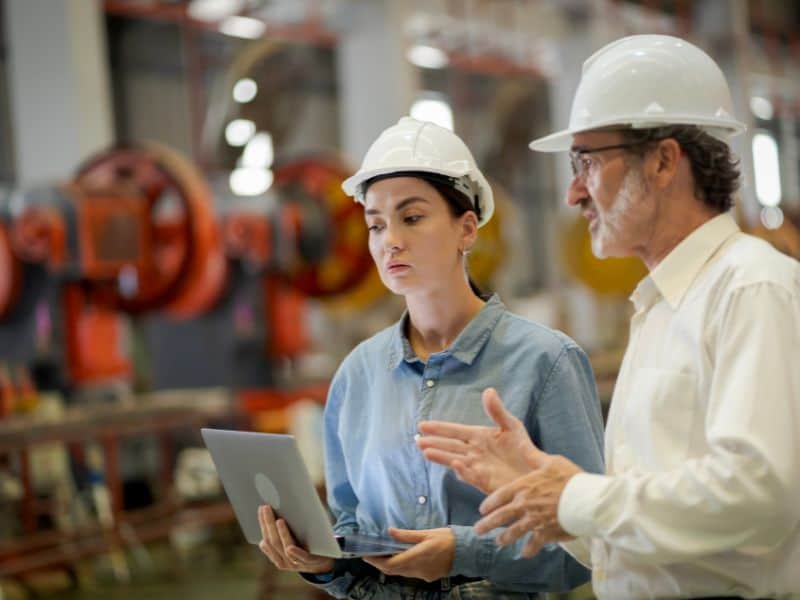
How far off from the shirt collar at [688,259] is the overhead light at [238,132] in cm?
667

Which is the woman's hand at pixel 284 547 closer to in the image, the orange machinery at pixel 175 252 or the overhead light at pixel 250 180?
the orange machinery at pixel 175 252

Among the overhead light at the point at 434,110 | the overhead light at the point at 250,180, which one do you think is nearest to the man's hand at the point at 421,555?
the overhead light at the point at 250,180

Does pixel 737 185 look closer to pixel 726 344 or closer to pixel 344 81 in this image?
pixel 726 344

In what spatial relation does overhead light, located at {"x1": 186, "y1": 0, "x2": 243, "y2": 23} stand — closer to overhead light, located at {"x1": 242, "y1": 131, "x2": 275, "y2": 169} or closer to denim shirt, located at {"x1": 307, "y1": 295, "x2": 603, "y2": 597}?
overhead light, located at {"x1": 242, "y1": 131, "x2": 275, "y2": 169}

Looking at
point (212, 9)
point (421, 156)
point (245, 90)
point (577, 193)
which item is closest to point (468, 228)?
point (421, 156)

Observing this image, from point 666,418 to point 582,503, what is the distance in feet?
0.60

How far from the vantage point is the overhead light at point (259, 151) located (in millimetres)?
8359

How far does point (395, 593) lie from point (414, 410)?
34 centimetres

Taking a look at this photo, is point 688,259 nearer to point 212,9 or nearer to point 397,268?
point 397,268

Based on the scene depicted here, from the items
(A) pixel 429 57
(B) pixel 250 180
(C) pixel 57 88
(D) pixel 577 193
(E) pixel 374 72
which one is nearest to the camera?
(D) pixel 577 193

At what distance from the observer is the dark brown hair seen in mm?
1786

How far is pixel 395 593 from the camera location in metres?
2.21

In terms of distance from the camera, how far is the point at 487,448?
178 centimetres

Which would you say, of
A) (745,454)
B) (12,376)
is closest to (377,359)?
(745,454)
